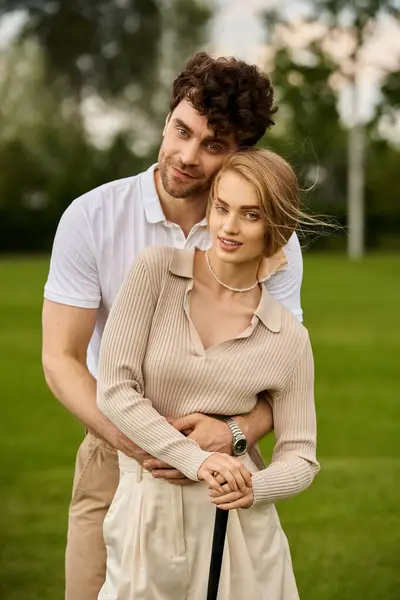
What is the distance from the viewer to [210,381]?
305cm

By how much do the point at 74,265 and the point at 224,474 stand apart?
3.16 ft

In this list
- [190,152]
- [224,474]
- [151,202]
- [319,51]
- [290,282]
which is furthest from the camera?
[319,51]

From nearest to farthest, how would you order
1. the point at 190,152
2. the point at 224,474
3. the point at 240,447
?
the point at 224,474 → the point at 240,447 → the point at 190,152

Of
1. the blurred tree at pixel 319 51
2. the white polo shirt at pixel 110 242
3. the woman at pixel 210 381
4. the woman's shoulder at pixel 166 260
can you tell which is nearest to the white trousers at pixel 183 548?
the woman at pixel 210 381

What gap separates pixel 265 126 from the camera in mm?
3557

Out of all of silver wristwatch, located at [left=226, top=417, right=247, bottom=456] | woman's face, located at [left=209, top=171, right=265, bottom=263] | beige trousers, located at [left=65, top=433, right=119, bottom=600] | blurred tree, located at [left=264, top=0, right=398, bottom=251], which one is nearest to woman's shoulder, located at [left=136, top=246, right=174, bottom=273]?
woman's face, located at [left=209, top=171, right=265, bottom=263]

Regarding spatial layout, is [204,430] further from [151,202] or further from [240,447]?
[151,202]

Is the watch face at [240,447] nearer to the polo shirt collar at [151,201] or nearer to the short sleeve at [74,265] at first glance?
the short sleeve at [74,265]

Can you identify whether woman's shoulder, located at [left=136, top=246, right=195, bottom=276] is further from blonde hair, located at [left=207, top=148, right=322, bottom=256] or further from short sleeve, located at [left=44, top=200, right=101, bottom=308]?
short sleeve, located at [left=44, top=200, right=101, bottom=308]

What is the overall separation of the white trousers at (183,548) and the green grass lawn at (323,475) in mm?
2612

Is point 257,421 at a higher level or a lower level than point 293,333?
lower

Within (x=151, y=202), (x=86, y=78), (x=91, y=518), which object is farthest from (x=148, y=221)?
(x=86, y=78)

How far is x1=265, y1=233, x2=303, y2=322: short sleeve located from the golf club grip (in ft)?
2.44

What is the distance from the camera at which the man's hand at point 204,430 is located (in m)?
3.06
